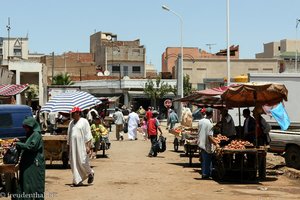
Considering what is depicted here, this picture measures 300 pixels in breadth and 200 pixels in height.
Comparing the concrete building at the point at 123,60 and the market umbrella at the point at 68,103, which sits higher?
the concrete building at the point at 123,60

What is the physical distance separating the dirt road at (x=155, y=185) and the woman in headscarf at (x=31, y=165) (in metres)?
2.91

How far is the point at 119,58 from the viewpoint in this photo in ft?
316

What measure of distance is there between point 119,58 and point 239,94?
8017cm

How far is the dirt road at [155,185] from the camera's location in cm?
1286

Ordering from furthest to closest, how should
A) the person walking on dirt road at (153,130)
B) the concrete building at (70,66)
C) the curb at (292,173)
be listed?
the concrete building at (70,66) → the person walking on dirt road at (153,130) → the curb at (292,173)

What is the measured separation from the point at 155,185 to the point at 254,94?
4.21 metres

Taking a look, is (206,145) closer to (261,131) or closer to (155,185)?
(261,131)

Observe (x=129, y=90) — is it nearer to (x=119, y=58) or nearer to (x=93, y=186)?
(x=119, y=58)

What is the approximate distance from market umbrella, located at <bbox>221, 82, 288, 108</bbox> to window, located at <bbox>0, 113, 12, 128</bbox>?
689 cm

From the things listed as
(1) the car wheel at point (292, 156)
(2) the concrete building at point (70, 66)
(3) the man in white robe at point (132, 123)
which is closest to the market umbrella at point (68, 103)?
→ (1) the car wheel at point (292, 156)

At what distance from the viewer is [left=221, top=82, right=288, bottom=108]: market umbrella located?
617 inches

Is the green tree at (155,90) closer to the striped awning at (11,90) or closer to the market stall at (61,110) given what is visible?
the striped awning at (11,90)

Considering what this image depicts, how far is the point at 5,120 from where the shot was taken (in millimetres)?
19156

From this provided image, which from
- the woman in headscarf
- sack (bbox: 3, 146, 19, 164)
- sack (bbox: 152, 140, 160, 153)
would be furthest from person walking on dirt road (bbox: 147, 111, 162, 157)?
the woman in headscarf
